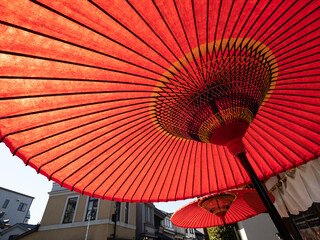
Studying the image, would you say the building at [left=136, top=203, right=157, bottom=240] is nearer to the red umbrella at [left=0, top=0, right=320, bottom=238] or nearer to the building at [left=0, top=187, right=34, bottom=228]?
the red umbrella at [left=0, top=0, right=320, bottom=238]

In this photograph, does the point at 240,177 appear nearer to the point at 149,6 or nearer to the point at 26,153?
the point at 149,6

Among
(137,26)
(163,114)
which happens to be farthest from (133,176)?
(137,26)

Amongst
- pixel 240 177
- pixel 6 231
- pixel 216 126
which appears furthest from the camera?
pixel 6 231

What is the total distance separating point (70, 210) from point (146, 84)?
18.4m

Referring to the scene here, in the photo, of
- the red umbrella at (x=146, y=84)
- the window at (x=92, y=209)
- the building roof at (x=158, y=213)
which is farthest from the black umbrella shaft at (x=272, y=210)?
the building roof at (x=158, y=213)

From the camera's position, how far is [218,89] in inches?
50.5

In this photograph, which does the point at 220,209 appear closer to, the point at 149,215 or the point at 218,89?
the point at 218,89

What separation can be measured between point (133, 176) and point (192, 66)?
128 centimetres

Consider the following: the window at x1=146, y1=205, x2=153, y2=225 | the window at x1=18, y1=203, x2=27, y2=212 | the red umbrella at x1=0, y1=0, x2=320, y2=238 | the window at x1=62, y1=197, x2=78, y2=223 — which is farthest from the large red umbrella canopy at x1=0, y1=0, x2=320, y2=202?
the window at x1=18, y1=203, x2=27, y2=212

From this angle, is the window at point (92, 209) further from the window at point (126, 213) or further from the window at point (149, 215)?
the window at point (149, 215)

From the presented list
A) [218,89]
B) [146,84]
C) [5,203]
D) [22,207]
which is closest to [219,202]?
[218,89]

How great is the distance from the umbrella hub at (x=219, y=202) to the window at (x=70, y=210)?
53.3ft

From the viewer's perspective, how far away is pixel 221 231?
700 centimetres

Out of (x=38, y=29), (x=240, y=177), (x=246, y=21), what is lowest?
(x=240, y=177)
